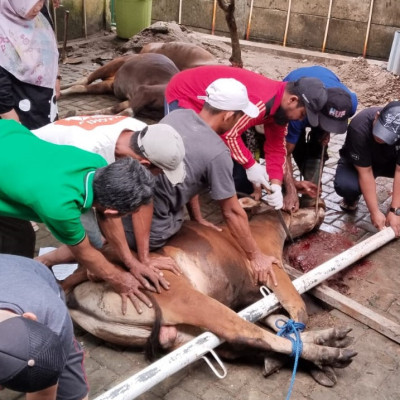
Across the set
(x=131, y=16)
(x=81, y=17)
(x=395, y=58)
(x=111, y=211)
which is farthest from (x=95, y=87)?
(x=111, y=211)

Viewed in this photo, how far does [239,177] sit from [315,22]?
30.4 ft

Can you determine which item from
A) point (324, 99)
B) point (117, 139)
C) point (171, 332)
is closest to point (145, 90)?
point (324, 99)

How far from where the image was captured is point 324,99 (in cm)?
442

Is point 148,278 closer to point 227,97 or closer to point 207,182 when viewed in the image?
point 207,182

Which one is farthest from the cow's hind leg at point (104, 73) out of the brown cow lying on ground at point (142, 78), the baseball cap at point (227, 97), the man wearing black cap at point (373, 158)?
the baseball cap at point (227, 97)

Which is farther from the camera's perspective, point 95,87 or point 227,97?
point 95,87

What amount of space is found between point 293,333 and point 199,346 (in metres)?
0.71

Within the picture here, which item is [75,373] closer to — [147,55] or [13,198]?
[13,198]

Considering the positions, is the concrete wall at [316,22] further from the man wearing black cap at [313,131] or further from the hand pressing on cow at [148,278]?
the hand pressing on cow at [148,278]

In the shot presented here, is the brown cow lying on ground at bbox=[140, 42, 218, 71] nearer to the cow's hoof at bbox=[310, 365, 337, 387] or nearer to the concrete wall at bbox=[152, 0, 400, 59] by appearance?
the concrete wall at bbox=[152, 0, 400, 59]

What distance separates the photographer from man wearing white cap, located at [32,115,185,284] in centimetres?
326

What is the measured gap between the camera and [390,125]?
4898mm

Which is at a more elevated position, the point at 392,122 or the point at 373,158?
the point at 392,122

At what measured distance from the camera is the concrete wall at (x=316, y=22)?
1289cm
